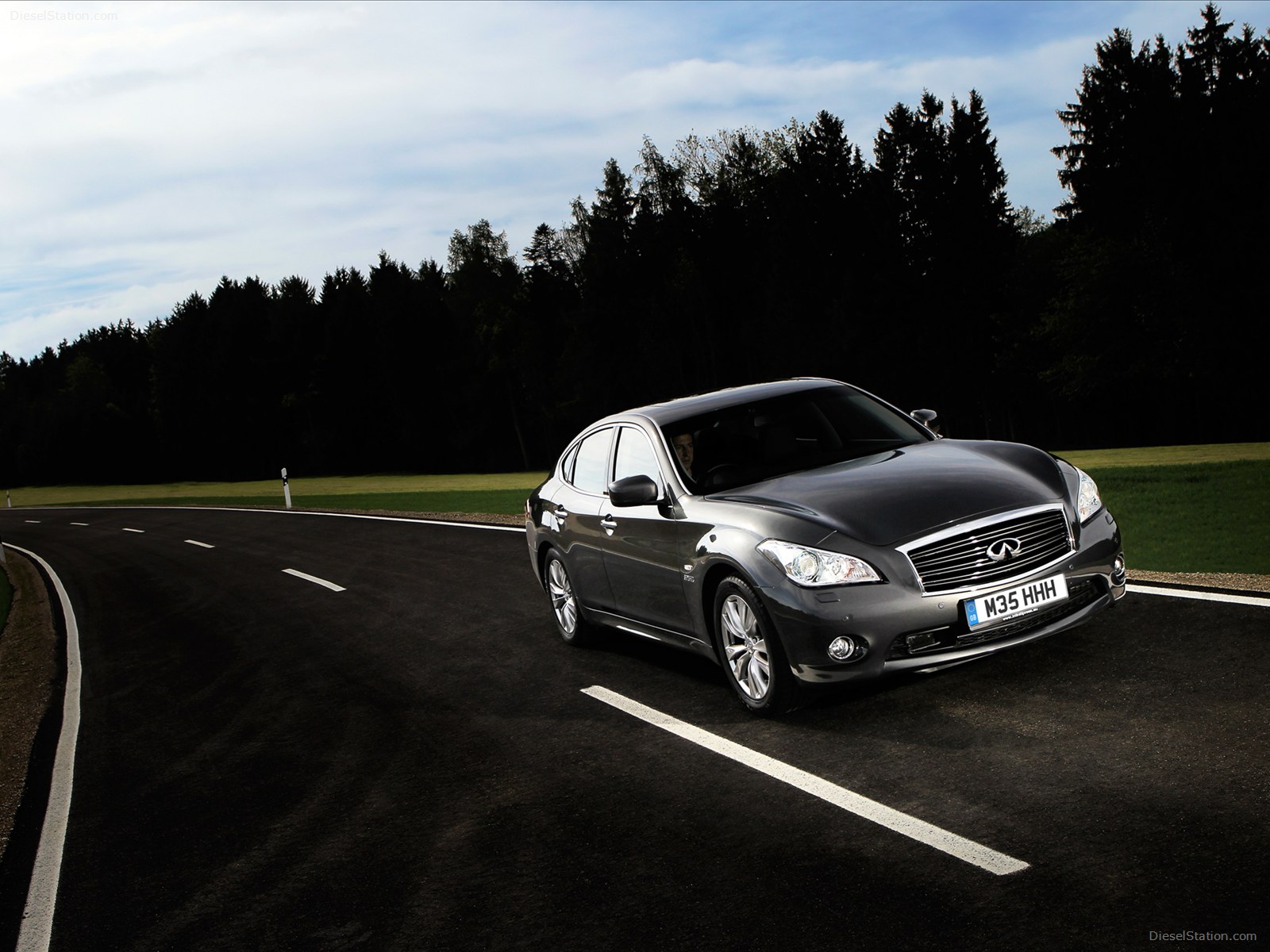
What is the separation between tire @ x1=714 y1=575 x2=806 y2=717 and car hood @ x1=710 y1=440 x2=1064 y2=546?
0.51 metres

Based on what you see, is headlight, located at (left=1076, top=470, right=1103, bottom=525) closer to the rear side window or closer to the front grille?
the front grille

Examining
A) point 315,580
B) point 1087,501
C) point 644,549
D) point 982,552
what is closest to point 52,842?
point 644,549

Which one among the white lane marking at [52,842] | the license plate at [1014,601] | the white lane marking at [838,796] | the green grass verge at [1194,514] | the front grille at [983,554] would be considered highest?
the front grille at [983,554]

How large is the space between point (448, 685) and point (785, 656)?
10.0 feet

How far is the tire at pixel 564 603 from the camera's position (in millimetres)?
8516

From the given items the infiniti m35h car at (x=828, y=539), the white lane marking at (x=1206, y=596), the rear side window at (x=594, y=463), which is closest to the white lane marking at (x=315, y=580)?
the rear side window at (x=594, y=463)

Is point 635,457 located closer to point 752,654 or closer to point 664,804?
point 752,654

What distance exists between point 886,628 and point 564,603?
3.66m

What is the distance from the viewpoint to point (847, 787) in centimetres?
500

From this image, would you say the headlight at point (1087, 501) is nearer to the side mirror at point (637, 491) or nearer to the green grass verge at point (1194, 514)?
the side mirror at point (637, 491)

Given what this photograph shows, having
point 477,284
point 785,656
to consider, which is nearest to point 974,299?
point 477,284

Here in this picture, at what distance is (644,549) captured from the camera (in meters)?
7.05

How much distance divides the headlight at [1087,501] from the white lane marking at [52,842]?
515 cm

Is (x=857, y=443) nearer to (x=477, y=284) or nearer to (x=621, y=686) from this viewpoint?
(x=621, y=686)
